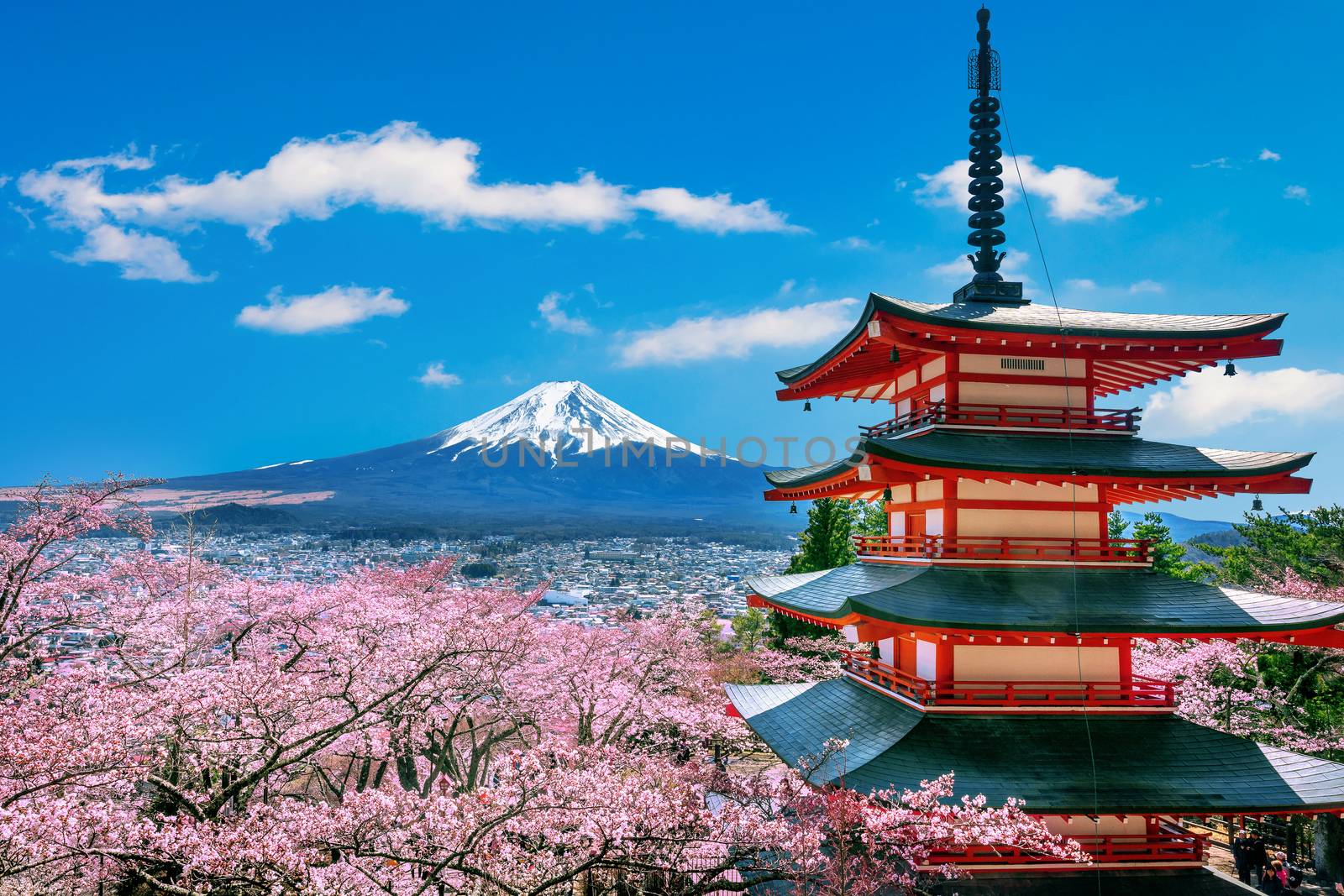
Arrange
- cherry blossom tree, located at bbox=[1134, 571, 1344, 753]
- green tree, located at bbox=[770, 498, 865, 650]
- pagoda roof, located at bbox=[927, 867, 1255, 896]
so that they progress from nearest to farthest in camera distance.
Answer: pagoda roof, located at bbox=[927, 867, 1255, 896]
cherry blossom tree, located at bbox=[1134, 571, 1344, 753]
green tree, located at bbox=[770, 498, 865, 650]

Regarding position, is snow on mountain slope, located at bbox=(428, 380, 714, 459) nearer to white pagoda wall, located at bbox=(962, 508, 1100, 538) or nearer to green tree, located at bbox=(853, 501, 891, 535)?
green tree, located at bbox=(853, 501, 891, 535)

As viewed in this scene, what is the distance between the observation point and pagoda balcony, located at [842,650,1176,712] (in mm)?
9023

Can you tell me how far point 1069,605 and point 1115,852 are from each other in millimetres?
2648

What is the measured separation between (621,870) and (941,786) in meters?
3.90

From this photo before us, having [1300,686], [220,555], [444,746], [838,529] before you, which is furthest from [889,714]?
[220,555]

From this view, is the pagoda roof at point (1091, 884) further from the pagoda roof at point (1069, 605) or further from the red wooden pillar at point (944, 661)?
the pagoda roof at point (1069, 605)

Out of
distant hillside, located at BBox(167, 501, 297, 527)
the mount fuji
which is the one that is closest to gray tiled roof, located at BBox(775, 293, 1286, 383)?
the mount fuji

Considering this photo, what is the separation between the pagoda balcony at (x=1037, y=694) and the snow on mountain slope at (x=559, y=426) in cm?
7645

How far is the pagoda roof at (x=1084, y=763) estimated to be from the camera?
7.82m

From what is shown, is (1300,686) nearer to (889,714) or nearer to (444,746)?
(889,714)

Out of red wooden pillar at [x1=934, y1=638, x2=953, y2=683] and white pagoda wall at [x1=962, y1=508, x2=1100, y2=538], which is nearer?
red wooden pillar at [x1=934, y1=638, x2=953, y2=683]

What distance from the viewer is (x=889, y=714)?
952 centimetres

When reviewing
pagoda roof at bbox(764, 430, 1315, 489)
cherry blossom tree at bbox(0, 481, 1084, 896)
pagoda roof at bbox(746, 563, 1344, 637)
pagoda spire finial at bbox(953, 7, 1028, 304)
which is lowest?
cherry blossom tree at bbox(0, 481, 1084, 896)

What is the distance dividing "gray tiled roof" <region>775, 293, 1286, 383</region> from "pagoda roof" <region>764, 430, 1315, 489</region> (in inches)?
53.7
